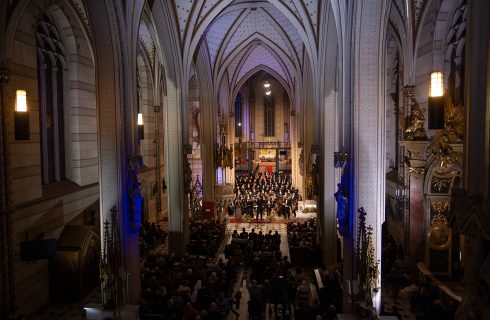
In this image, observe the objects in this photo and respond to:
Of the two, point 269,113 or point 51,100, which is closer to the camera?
point 51,100

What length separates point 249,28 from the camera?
25547 millimetres

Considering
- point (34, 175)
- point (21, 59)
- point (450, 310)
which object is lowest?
point (450, 310)

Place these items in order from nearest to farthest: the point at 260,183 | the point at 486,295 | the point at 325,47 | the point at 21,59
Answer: the point at 486,295 < the point at 21,59 < the point at 325,47 < the point at 260,183

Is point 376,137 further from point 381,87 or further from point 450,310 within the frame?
point 450,310

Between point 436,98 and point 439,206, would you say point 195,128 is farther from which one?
point 436,98

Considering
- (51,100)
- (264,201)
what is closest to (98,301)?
(51,100)

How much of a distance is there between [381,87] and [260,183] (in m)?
29.1

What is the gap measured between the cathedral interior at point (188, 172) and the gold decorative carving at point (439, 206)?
0.21 feet

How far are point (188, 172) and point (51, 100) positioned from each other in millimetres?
6526

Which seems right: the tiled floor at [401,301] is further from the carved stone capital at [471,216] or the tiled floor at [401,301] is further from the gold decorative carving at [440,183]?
the carved stone capital at [471,216]

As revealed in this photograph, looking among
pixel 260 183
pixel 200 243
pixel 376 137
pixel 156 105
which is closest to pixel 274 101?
pixel 260 183

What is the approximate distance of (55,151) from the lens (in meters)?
14.8

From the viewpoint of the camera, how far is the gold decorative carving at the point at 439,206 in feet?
48.9

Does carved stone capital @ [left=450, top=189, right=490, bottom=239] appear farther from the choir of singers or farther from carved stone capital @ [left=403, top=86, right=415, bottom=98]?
the choir of singers
